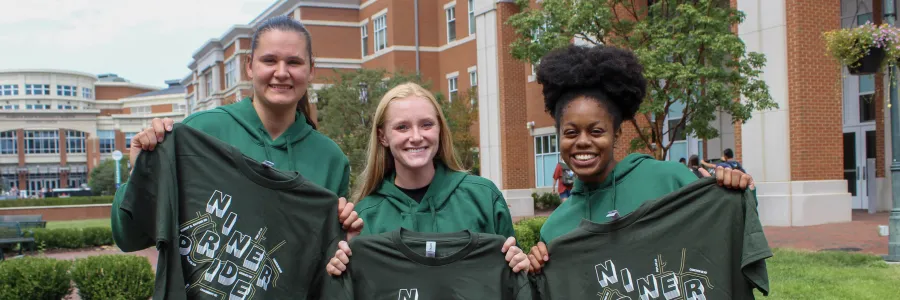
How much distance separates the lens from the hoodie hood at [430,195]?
3621mm

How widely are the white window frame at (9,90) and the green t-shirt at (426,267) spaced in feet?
457

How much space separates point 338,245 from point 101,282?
6.11 m

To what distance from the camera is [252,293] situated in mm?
3193

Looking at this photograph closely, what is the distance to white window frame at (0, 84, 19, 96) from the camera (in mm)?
121125

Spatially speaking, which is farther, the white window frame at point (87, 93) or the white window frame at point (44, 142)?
the white window frame at point (87, 93)

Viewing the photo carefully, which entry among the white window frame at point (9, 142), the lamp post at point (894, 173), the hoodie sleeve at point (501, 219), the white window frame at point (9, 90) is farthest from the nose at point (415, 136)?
the white window frame at point (9, 90)

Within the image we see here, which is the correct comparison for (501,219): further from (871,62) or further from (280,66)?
(871,62)

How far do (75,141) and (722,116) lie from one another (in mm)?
99493

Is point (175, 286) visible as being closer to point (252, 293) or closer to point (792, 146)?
point (252, 293)

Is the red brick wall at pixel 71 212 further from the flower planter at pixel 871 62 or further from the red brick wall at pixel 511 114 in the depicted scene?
the flower planter at pixel 871 62

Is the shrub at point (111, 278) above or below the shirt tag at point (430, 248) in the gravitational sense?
below

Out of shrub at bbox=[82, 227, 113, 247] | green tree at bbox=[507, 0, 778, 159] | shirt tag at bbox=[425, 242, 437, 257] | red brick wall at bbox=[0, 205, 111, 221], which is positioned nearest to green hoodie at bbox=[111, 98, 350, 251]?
shirt tag at bbox=[425, 242, 437, 257]

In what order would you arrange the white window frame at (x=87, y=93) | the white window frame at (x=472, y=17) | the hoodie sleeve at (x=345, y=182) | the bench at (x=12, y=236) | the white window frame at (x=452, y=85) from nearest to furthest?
the hoodie sleeve at (x=345, y=182), the bench at (x=12, y=236), the white window frame at (x=472, y=17), the white window frame at (x=452, y=85), the white window frame at (x=87, y=93)

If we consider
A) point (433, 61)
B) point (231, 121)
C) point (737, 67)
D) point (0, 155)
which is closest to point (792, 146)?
point (737, 67)
